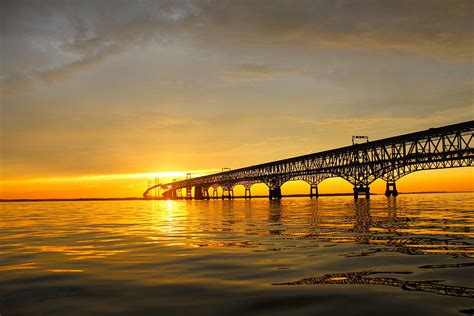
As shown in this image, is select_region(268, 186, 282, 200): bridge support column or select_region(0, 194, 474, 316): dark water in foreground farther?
select_region(268, 186, 282, 200): bridge support column

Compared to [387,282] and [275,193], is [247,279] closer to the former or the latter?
[387,282]

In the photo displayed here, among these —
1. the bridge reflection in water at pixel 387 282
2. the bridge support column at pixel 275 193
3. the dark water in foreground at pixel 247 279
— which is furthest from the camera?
the bridge support column at pixel 275 193

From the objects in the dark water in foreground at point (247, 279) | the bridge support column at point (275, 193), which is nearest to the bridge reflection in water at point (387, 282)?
the dark water in foreground at point (247, 279)

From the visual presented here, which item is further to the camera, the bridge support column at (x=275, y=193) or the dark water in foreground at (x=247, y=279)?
the bridge support column at (x=275, y=193)

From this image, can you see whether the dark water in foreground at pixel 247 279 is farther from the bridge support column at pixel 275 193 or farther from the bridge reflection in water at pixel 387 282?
the bridge support column at pixel 275 193

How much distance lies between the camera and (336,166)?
111 meters

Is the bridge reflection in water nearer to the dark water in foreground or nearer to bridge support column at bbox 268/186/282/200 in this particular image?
the dark water in foreground

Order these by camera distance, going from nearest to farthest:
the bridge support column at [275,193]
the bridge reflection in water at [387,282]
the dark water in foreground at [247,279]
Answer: the dark water in foreground at [247,279] < the bridge reflection in water at [387,282] < the bridge support column at [275,193]

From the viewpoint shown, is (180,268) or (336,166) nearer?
(180,268)

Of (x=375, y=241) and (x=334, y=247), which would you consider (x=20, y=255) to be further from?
(x=375, y=241)

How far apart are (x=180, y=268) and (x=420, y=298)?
5.66 meters

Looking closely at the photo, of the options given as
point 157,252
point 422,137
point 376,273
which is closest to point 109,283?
point 157,252

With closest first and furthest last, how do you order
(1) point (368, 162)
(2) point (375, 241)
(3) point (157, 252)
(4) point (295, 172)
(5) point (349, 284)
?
(5) point (349, 284), (3) point (157, 252), (2) point (375, 241), (1) point (368, 162), (4) point (295, 172)

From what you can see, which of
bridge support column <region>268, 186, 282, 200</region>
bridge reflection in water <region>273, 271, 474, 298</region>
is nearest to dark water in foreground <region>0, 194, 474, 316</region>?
bridge reflection in water <region>273, 271, 474, 298</region>
